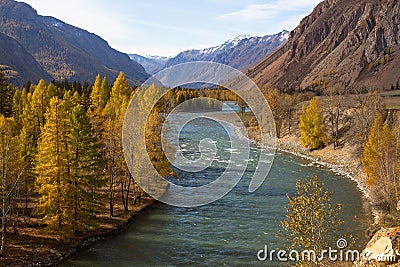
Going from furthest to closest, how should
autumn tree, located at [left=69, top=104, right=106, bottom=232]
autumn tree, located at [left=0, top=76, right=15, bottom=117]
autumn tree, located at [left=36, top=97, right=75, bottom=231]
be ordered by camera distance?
autumn tree, located at [left=0, top=76, right=15, bottom=117] → autumn tree, located at [left=69, top=104, right=106, bottom=232] → autumn tree, located at [left=36, top=97, right=75, bottom=231]

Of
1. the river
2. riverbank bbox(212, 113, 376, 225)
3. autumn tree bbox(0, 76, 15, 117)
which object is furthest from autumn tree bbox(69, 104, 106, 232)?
autumn tree bbox(0, 76, 15, 117)

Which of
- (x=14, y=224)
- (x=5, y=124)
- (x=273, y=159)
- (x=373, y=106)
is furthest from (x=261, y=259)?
(x=373, y=106)

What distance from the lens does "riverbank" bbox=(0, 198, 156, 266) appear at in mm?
23062

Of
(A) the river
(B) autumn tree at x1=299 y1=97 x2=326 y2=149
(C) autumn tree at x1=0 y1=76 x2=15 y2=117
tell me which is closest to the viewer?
(A) the river

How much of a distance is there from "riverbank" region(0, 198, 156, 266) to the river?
726mm

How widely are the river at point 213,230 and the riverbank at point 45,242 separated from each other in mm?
726

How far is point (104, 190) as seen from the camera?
37.9 metres

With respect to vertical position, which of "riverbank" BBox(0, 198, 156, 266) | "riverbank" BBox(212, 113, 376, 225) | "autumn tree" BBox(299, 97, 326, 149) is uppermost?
"autumn tree" BBox(299, 97, 326, 149)

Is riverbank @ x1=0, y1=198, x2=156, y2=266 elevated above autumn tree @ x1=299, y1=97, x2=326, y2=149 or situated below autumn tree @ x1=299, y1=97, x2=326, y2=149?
below

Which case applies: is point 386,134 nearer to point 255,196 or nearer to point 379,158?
point 379,158

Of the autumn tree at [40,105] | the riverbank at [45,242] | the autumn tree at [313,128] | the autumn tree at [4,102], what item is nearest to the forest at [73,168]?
the autumn tree at [40,105]

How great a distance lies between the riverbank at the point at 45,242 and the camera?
2306 cm

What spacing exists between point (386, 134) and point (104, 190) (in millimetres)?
28629

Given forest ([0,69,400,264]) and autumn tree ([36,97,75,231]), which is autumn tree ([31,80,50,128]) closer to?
forest ([0,69,400,264])
